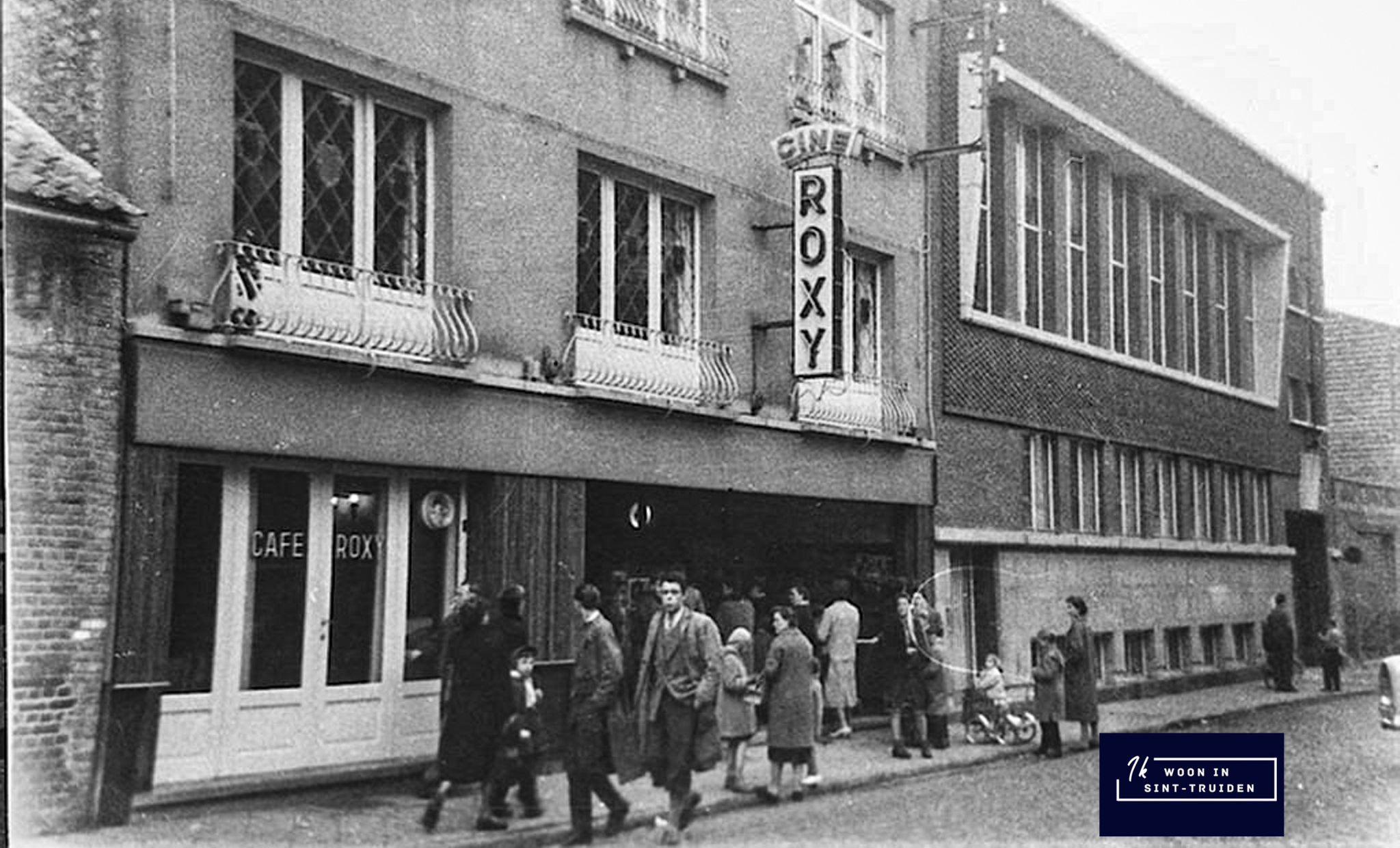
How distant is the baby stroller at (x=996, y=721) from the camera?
12.0 metres

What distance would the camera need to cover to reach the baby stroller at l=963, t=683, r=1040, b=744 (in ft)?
39.4

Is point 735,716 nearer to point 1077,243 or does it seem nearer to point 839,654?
point 839,654

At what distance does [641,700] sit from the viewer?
8633mm

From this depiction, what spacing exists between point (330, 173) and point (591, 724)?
3.55m

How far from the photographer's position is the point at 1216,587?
16578 mm

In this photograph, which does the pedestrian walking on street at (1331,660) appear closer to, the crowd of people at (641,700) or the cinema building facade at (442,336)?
the cinema building facade at (442,336)

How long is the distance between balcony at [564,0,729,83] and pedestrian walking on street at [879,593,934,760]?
15.9ft

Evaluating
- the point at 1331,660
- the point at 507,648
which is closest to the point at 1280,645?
the point at 1331,660

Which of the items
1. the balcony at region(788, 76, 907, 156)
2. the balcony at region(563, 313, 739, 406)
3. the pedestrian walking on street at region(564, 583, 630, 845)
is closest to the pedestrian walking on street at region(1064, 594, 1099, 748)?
the balcony at region(563, 313, 739, 406)

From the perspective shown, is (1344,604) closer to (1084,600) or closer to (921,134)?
(1084,600)

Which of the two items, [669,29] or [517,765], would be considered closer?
[517,765]

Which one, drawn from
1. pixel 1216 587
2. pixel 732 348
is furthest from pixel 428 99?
pixel 1216 587

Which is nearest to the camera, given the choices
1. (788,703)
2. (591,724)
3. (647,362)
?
(591,724)

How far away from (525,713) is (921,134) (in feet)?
23.8
